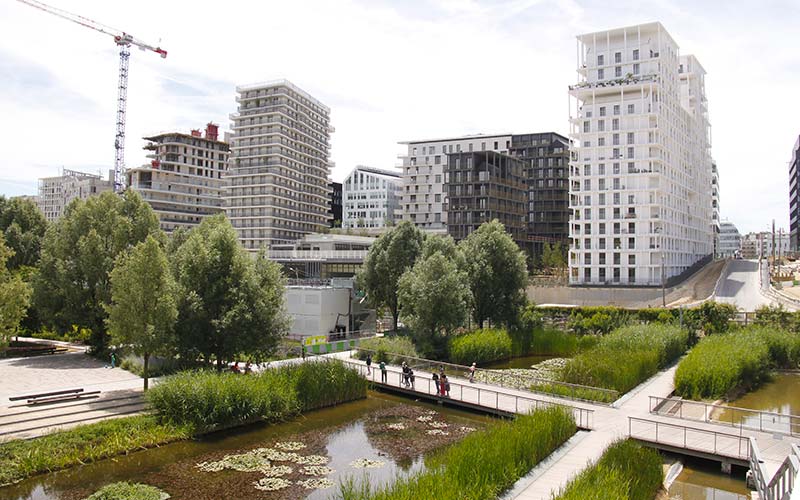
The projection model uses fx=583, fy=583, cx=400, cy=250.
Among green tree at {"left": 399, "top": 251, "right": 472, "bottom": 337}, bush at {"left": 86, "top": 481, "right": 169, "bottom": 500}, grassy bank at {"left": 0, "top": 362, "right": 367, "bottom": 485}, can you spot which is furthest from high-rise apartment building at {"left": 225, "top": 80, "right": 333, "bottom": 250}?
bush at {"left": 86, "top": 481, "right": 169, "bottom": 500}

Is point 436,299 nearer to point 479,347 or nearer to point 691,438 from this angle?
point 479,347

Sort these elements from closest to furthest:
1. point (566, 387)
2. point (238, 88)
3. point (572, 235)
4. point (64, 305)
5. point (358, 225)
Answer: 1. point (566, 387)
2. point (64, 305)
3. point (572, 235)
4. point (238, 88)
5. point (358, 225)

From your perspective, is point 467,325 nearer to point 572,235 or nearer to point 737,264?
point 572,235

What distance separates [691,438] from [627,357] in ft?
34.8

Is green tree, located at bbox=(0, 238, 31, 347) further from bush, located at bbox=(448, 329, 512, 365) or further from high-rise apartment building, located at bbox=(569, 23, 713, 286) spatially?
high-rise apartment building, located at bbox=(569, 23, 713, 286)

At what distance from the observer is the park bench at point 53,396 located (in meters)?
24.1

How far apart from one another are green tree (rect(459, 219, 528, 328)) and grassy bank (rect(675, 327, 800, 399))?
14334 millimetres

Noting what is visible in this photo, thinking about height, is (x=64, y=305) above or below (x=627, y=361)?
above

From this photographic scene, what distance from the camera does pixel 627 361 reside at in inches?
1205

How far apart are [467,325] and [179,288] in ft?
82.1

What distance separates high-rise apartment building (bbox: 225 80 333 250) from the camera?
10562 cm

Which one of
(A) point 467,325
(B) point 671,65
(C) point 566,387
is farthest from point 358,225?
(C) point 566,387

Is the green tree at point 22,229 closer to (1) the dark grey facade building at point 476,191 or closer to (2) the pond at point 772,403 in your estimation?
(2) the pond at point 772,403

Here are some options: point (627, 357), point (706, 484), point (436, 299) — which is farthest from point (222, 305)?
point (706, 484)
